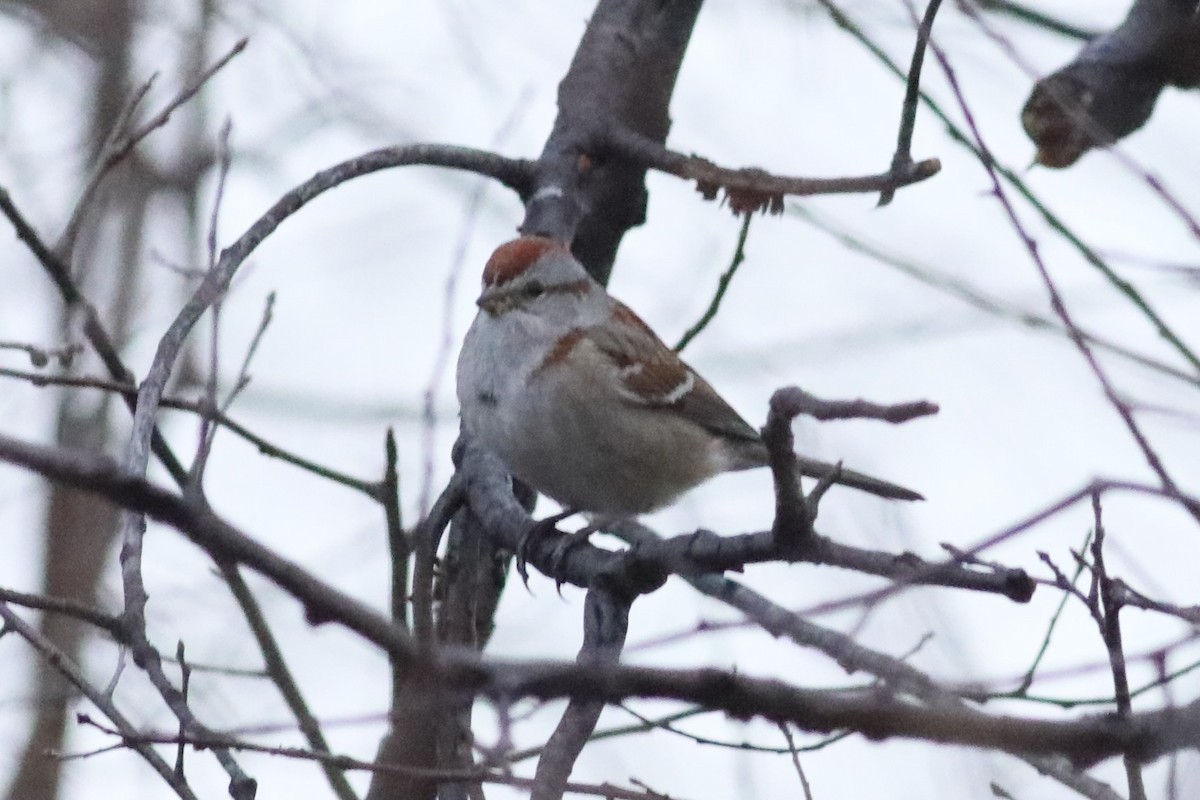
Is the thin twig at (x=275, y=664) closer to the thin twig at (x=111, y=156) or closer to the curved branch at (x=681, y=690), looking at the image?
the thin twig at (x=111, y=156)

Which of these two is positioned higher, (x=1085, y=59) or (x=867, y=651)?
(x=1085, y=59)

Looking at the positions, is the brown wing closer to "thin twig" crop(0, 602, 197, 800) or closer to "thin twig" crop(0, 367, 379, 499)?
"thin twig" crop(0, 367, 379, 499)

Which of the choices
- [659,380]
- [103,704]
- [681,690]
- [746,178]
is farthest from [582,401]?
[681,690]

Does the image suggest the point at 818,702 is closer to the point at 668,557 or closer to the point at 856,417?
the point at 856,417

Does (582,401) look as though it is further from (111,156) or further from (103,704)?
(103,704)

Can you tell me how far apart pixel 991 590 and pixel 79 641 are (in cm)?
610

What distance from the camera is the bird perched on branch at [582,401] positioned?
173 inches

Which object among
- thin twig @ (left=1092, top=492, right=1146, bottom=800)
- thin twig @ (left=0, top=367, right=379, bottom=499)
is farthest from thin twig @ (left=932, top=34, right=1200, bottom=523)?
thin twig @ (left=0, top=367, right=379, bottom=499)

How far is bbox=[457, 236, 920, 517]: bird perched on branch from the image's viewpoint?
173 inches

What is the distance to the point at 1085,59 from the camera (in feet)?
11.8

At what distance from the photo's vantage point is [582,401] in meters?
4.54

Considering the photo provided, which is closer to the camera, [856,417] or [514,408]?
[856,417]

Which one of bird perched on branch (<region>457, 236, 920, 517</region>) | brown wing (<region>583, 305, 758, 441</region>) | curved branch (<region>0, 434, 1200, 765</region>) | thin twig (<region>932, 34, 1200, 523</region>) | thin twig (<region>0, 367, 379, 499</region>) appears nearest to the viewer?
curved branch (<region>0, 434, 1200, 765</region>)

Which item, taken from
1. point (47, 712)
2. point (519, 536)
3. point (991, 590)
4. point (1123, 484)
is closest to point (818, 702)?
point (1123, 484)
